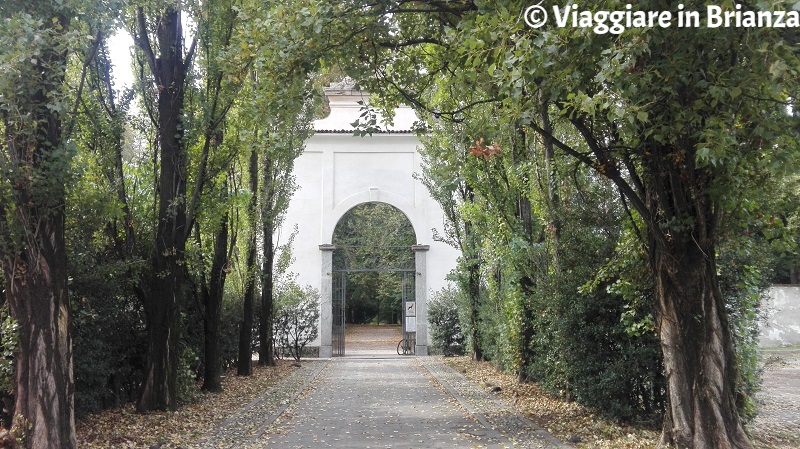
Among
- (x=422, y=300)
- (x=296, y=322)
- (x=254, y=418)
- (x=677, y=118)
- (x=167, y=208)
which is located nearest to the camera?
(x=677, y=118)

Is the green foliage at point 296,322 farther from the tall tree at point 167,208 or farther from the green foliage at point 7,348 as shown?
the green foliage at point 7,348

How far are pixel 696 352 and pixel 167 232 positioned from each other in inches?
313

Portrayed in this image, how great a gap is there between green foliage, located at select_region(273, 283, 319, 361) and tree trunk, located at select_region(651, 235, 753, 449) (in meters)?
17.5

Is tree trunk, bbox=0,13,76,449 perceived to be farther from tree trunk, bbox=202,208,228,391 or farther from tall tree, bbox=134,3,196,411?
tree trunk, bbox=202,208,228,391

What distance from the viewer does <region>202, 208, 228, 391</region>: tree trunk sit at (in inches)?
537

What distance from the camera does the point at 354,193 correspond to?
26750 millimetres

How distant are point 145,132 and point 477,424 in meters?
7.22

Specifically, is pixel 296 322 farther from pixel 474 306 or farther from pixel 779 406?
pixel 779 406

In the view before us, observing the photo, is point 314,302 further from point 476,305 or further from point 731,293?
point 731,293

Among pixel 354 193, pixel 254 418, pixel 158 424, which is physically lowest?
pixel 254 418

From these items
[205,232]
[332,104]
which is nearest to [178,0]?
[205,232]

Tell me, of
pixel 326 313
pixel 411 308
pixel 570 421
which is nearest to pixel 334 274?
pixel 326 313

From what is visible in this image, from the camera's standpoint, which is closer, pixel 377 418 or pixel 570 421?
pixel 570 421

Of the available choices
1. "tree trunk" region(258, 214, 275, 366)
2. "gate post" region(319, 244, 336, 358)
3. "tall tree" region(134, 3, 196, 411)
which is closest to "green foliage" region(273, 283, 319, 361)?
"gate post" region(319, 244, 336, 358)
